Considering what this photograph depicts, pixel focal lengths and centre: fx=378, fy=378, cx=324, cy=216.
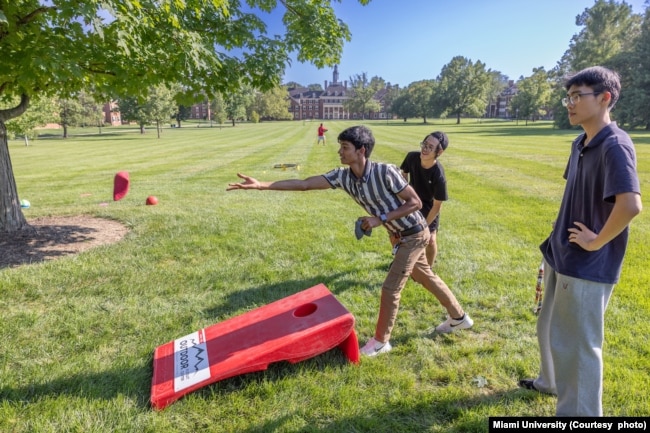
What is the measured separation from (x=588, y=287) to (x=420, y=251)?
60.5 inches

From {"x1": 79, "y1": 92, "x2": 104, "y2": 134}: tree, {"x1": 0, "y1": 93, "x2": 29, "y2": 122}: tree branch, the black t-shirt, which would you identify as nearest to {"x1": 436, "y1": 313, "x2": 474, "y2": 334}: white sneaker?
the black t-shirt

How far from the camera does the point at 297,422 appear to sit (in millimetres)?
2854

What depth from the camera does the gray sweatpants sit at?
7.45 feet

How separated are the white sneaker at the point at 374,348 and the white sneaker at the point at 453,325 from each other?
0.69m

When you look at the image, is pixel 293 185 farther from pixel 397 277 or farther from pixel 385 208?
pixel 397 277

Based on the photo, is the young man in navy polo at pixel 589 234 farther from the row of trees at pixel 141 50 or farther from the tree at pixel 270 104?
the tree at pixel 270 104

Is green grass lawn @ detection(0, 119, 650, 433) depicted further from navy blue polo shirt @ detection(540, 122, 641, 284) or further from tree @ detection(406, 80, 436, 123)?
tree @ detection(406, 80, 436, 123)

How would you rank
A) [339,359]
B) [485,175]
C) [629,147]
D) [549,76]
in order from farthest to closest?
1. [549,76]
2. [485,175]
3. [339,359]
4. [629,147]

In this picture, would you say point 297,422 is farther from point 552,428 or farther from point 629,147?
point 629,147

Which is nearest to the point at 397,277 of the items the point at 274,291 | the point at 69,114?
the point at 274,291

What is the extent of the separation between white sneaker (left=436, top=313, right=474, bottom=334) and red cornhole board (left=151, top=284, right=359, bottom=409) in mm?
1110

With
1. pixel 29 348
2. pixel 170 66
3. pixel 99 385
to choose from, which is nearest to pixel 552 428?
pixel 99 385

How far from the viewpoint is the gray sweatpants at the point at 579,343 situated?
2.27 m

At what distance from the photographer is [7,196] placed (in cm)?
684
